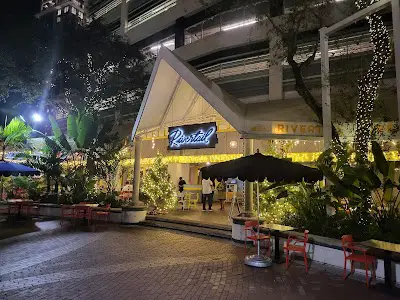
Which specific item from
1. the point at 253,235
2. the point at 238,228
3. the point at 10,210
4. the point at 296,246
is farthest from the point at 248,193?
the point at 10,210

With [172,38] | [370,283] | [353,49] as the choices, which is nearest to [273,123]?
[370,283]

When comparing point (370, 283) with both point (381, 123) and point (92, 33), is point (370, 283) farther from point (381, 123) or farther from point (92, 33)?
point (92, 33)

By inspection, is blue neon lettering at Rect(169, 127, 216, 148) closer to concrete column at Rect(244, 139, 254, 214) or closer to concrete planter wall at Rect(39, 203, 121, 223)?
concrete column at Rect(244, 139, 254, 214)

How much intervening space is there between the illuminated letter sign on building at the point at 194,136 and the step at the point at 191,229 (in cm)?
287

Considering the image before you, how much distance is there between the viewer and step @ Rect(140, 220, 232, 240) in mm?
9994

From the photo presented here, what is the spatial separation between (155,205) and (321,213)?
7.80m

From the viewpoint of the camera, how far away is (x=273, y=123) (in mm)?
9062

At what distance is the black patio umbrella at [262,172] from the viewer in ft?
21.7

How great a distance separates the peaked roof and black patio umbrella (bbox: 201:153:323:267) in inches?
80.2

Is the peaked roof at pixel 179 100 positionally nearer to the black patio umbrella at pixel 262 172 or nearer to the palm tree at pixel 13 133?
the black patio umbrella at pixel 262 172

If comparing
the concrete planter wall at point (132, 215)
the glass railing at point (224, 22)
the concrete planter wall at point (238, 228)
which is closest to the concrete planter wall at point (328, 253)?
the concrete planter wall at point (238, 228)

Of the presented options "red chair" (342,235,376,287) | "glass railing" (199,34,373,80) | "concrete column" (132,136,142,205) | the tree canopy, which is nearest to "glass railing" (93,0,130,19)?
the tree canopy

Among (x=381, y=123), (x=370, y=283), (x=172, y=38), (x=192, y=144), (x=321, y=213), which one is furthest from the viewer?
(x=172, y=38)

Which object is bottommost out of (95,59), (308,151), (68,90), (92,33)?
(308,151)
